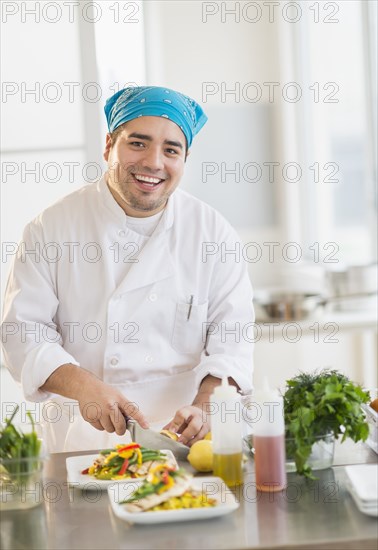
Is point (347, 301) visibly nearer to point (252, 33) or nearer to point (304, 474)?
point (252, 33)

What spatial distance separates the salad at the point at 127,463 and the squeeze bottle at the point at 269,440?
0.64ft

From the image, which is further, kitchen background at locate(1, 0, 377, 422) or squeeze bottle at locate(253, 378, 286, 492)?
kitchen background at locate(1, 0, 377, 422)

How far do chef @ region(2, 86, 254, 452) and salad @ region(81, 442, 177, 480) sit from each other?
398 millimetres

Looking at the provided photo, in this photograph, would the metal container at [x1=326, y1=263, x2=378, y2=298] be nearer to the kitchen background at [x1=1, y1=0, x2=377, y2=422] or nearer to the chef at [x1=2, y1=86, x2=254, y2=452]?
the kitchen background at [x1=1, y1=0, x2=377, y2=422]

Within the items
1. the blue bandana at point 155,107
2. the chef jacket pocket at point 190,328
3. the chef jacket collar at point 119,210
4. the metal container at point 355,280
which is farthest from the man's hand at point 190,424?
the metal container at point 355,280

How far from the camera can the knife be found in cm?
168

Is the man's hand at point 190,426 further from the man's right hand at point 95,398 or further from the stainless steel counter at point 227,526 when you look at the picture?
the stainless steel counter at point 227,526

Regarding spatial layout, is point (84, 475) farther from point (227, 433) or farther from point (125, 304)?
point (125, 304)

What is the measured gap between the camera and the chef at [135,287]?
2086mm

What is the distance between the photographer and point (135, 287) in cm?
215

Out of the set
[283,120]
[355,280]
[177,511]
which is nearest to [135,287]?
[177,511]

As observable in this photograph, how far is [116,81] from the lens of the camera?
307 centimetres

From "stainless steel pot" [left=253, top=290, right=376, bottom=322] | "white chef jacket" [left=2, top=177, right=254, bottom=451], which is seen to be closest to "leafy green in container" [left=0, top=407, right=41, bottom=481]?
"white chef jacket" [left=2, top=177, right=254, bottom=451]

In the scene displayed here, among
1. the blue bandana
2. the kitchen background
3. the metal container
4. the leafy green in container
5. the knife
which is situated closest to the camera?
the leafy green in container
